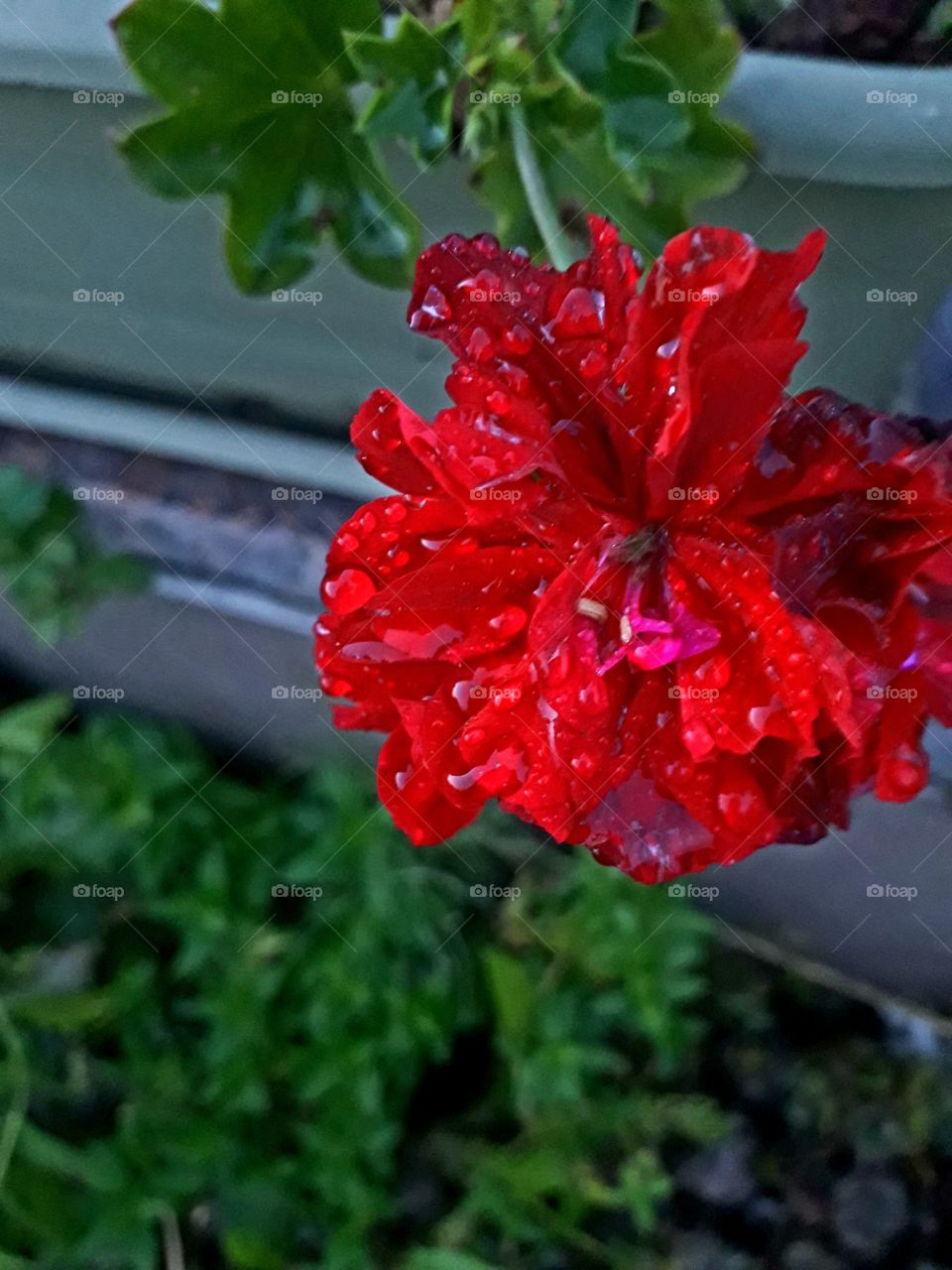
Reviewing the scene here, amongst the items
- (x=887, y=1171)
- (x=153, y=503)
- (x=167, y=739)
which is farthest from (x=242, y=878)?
(x=887, y=1171)

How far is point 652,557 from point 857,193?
0.62 ft

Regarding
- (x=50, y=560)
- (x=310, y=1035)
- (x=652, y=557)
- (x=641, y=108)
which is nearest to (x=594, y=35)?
(x=641, y=108)

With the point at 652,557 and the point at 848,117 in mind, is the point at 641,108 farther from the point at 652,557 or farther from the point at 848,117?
the point at 652,557

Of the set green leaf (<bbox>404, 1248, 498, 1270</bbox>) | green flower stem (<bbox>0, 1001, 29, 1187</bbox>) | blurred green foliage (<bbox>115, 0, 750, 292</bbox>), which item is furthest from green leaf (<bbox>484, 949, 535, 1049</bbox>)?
blurred green foliage (<bbox>115, 0, 750, 292</bbox>)

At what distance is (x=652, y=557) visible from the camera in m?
0.25

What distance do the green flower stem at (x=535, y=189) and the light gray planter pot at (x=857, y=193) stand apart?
0.07 meters

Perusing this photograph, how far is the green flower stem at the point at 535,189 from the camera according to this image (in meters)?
0.33

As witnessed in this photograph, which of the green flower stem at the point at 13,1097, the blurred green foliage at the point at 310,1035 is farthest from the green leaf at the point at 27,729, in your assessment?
the green flower stem at the point at 13,1097

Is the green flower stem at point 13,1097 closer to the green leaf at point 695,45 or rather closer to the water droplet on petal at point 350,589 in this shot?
the water droplet on petal at point 350,589

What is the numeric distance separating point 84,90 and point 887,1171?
0.65 meters

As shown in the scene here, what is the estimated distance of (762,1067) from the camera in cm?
61

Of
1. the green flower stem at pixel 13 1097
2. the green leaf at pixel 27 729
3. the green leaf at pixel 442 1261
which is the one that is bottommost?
the green leaf at pixel 442 1261

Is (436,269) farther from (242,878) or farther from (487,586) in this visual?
(242,878)

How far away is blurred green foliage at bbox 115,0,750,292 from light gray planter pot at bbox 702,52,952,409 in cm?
2
